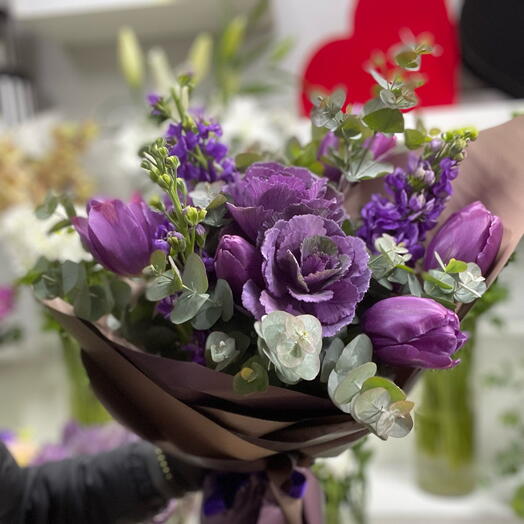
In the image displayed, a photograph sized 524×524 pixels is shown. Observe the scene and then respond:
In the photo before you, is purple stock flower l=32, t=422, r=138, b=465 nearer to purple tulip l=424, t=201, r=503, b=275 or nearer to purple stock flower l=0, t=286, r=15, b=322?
purple stock flower l=0, t=286, r=15, b=322

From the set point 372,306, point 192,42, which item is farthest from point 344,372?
point 192,42

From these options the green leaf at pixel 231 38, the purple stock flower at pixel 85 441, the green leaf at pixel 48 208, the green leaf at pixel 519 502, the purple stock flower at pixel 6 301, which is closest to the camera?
the green leaf at pixel 48 208

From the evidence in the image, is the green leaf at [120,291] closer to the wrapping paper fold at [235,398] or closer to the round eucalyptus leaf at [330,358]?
the wrapping paper fold at [235,398]

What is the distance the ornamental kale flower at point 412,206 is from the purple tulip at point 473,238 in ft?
0.04

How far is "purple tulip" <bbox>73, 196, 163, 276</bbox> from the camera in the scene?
1.18 ft

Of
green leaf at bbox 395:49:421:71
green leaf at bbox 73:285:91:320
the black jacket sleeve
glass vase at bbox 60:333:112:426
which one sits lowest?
glass vase at bbox 60:333:112:426

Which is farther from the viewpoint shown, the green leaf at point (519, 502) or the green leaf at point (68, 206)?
the green leaf at point (519, 502)

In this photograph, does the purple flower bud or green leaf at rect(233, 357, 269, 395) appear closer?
green leaf at rect(233, 357, 269, 395)

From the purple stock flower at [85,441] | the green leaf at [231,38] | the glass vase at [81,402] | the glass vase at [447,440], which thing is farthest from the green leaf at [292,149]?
the green leaf at [231,38]

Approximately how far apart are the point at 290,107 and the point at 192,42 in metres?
0.35

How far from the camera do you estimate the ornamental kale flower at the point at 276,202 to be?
33cm

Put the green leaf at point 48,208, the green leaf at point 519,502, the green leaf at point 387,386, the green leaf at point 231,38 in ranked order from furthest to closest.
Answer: the green leaf at point 231,38 → the green leaf at point 519,502 → the green leaf at point 48,208 → the green leaf at point 387,386

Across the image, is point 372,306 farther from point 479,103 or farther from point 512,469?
point 479,103

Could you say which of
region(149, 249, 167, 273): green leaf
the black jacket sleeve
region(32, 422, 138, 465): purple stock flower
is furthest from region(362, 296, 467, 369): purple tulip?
region(32, 422, 138, 465): purple stock flower
